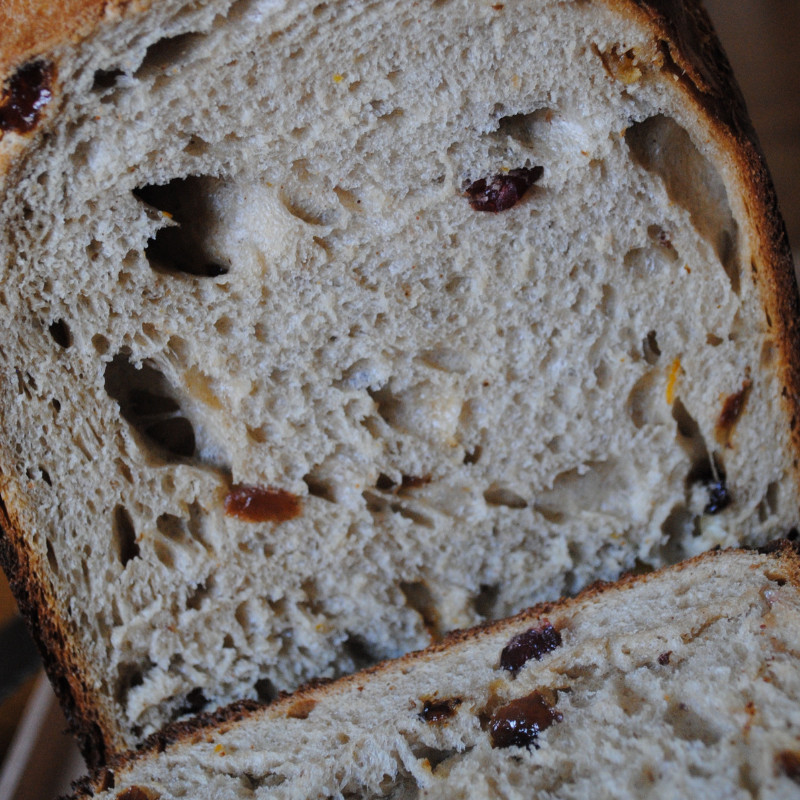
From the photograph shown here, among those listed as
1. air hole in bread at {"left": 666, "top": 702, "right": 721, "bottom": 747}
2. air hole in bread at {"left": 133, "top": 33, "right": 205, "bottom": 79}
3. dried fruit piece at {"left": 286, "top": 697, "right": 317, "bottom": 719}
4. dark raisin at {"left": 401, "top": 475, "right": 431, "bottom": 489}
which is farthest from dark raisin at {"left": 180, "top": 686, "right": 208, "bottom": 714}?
air hole in bread at {"left": 133, "top": 33, "right": 205, "bottom": 79}

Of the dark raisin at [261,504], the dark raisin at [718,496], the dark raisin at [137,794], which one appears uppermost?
the dark raisin at [261,504]

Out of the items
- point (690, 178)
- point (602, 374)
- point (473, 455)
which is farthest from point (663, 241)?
point (473, 455)

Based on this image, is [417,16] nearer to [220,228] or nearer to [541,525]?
[220,228]

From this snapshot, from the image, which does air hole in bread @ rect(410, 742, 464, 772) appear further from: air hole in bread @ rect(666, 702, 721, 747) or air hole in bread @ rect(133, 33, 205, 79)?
air hole in bread @ rect(133, 33, 205, 79)

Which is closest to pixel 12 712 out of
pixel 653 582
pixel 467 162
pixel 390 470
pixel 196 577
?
pixel 196 577

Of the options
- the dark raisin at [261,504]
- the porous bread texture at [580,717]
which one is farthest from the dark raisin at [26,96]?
the porous bread texture at [580,717]

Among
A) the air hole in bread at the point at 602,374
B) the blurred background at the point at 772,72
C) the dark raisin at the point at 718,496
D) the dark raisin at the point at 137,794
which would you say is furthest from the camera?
the blurred background at the point at 772,72

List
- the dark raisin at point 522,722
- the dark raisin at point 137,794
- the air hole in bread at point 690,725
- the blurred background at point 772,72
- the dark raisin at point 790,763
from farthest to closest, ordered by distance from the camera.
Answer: the blurred background at point 772,72, the dark raisin at point 137,794, the dark raisin at point 522,722, the air hole in bread at point 690,725, the dark raisin at point 790,763

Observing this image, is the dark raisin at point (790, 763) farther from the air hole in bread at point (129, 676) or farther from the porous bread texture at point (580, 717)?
the air hole in bread at point (129, 676)
